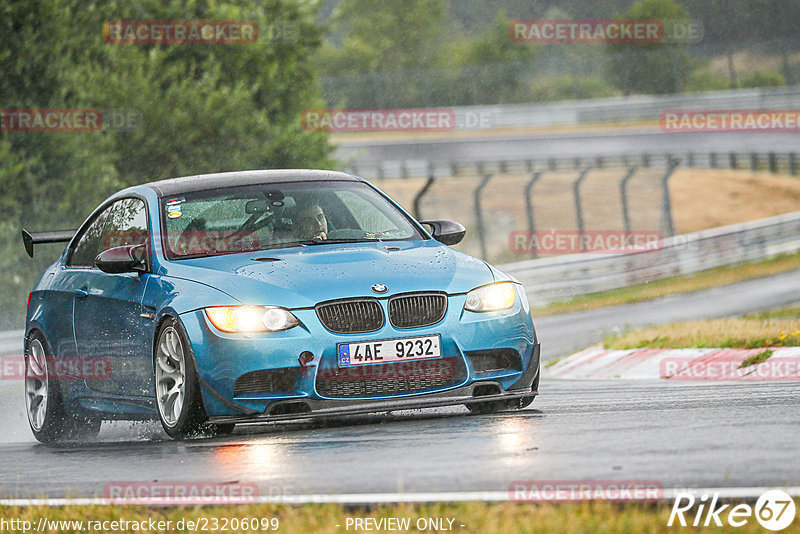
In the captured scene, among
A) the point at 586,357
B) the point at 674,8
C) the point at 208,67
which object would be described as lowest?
the point at 586,357

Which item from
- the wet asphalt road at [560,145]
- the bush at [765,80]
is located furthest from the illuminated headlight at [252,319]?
the bush at [765,80]

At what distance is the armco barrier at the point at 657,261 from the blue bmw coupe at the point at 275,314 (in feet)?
49.2

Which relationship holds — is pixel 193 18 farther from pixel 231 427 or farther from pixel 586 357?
pixel 231 427

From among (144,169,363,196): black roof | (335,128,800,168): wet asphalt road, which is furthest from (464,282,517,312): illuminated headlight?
(335,128,800,168): wet asphalt road

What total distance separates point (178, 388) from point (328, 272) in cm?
105

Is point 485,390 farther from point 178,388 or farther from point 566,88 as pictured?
point 566,88

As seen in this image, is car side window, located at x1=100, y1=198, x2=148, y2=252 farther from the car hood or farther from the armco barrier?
the armco barrier

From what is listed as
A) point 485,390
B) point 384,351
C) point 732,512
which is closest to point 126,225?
point 384,351

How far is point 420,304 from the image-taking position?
7598 mm

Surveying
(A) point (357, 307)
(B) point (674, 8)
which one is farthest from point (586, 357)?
(B) point (674, 8)

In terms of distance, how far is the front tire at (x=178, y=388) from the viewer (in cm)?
743

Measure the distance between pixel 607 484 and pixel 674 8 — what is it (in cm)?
8424

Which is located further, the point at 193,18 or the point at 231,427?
the point at 193,18

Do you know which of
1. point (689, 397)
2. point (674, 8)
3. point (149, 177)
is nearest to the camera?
point (689, 397)
